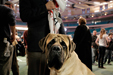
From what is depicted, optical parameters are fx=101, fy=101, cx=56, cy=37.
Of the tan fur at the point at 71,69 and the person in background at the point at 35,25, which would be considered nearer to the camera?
the person in background at the point at 35,25

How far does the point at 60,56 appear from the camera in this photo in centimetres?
138

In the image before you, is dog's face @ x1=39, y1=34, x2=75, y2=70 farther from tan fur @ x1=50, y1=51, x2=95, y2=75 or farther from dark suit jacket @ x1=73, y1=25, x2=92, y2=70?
dark suit jacket @ x1=73, y1=25, x2=92, y2=70

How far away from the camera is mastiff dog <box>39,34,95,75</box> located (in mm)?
1389

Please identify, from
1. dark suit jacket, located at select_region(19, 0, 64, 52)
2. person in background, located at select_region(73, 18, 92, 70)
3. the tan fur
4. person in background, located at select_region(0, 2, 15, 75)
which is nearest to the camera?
dark suit jacket, located at select_region(19, 0, 64, 52)

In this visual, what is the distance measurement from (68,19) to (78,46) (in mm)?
33779

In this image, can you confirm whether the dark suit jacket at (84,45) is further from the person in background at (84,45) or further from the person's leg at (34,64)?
the person's leg at (34,64)

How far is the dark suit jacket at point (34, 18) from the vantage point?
1326 mm

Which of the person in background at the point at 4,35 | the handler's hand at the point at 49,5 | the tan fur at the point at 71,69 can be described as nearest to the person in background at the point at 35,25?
the handler's hand at the point at 49,5

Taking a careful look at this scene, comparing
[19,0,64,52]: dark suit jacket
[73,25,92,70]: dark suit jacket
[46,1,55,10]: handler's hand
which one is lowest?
[73,25,92,70]: dark suit jacket

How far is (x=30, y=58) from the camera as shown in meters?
1.42

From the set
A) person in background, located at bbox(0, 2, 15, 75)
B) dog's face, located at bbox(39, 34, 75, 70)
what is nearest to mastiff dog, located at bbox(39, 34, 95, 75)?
dog's face, located at bbox(39, 34, 75, 70)

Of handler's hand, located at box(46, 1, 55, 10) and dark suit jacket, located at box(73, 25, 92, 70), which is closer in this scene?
handler's hand, located at box(46, 1, 55, 10)

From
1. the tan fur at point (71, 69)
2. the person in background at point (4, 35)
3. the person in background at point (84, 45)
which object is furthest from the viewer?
the person in background at point (84, 45)

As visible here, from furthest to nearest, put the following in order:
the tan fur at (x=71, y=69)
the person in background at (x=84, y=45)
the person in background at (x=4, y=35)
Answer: the person in background at (x=84, y=45), the person in background at (x=4, y=35), the tan fur at (x=71, y=69)
